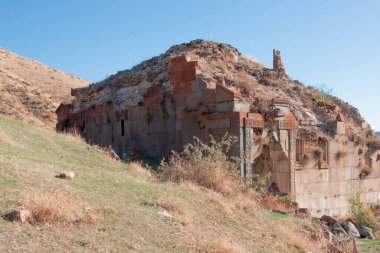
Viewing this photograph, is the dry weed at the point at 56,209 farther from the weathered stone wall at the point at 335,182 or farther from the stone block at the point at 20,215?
the weathered stone wall at the point at 335,182

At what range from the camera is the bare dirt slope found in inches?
1264

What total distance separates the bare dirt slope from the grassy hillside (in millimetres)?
18234

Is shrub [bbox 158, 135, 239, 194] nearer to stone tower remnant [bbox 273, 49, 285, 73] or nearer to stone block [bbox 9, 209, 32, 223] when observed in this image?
stone block [bbox 9, 209, 32, 223]

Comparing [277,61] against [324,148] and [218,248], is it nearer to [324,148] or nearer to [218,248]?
[324,148]

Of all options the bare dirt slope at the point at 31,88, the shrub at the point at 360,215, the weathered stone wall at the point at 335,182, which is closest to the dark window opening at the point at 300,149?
the weathered stone wall at the point at 335,182

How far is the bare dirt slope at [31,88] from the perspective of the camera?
3209cm

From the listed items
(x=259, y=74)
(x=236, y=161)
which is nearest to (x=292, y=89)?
(x=259, y=74)

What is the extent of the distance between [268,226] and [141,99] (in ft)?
28.2

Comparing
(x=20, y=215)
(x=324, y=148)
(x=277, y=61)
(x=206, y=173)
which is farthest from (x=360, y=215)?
(x=20, y=215)

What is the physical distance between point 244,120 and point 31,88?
27846 mm

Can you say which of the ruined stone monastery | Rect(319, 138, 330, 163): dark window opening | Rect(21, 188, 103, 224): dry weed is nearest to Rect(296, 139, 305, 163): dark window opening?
the ruined stone monastery

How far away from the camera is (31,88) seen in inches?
1485

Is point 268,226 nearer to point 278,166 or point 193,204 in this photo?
point 193,204

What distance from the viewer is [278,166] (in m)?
14.5
